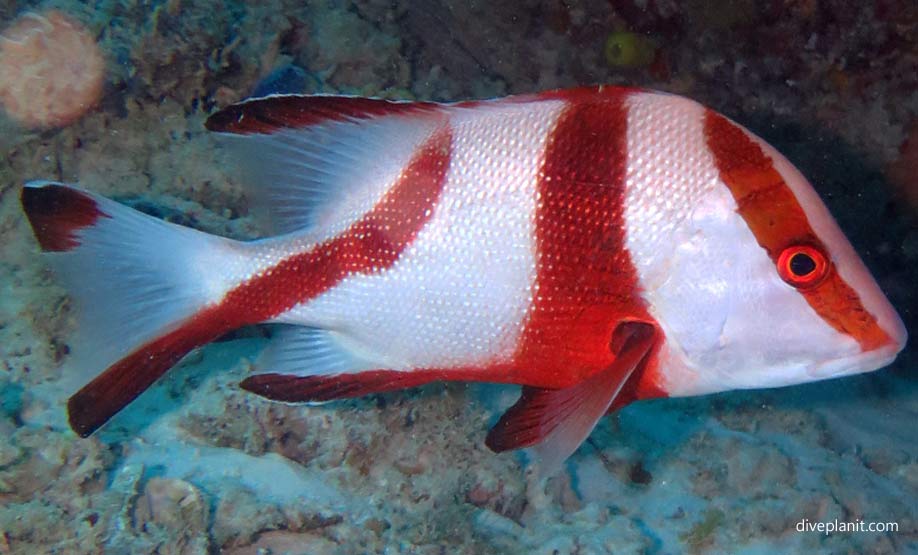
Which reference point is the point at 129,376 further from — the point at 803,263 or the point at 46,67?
the point at 46,67

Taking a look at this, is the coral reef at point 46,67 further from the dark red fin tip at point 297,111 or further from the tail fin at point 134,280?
the dark red fin tip at point 297,111

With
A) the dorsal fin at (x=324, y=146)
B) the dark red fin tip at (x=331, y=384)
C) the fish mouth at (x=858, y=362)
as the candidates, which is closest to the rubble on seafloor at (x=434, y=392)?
the dark red fin tip at (x=331, y=384)

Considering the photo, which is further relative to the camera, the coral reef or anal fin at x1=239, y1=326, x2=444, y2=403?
the coral reef

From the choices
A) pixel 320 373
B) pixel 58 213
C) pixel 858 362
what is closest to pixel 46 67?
pixel 58 213

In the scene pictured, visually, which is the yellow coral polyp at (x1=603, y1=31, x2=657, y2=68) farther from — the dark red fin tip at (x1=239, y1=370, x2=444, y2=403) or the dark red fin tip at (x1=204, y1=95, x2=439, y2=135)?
the dark red fin tip at (x1=239, y1=370, x2=444, y2=403)

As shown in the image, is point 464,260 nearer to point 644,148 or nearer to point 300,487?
point 644,148

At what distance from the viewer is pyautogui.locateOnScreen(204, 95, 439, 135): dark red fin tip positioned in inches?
77.0

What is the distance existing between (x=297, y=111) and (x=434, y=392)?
71.1 inches

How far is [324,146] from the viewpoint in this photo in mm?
2025

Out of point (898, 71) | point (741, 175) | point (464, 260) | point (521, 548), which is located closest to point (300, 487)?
point (521, 548)

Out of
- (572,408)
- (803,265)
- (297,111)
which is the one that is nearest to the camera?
(803,265)

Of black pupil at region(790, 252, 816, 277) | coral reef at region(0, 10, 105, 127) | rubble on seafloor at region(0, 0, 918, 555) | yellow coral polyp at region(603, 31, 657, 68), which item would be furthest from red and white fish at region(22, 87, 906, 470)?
yellow coral polyp at region(603, 31, 657, 68)

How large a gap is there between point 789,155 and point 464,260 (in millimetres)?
3979

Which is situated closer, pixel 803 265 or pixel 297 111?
pixel 803 265
